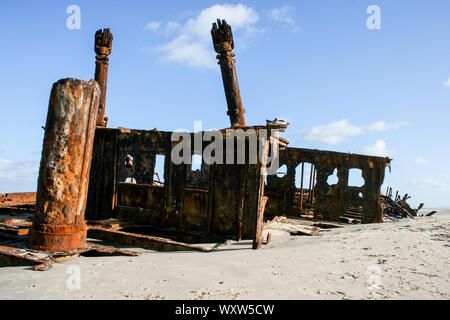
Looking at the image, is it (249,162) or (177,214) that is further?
(177,214)

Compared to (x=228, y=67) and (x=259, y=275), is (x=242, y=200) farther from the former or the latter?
(x=228, y=67)

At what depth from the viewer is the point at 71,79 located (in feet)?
20.3

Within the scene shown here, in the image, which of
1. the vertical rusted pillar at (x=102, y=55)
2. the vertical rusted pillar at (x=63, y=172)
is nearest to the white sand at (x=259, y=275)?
the vertical rusted pillar at (x=63, y=172)

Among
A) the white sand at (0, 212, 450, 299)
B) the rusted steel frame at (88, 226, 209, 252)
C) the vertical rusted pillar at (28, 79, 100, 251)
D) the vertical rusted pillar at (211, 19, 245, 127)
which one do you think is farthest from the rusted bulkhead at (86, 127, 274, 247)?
the vertical rusted pillar at (211, 19, 245, 127)

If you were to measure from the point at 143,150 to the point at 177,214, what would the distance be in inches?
92.7

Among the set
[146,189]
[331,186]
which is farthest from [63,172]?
[331,186]

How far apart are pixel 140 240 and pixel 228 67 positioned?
10116mm

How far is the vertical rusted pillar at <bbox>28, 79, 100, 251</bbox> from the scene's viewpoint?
5934 mm

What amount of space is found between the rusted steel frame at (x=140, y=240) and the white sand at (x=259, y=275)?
0.58m

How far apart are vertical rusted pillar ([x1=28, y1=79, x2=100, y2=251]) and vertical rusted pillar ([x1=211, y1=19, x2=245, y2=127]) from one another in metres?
9.65

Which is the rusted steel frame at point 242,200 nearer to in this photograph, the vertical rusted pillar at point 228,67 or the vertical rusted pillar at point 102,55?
the vertical rusted pillar at point 228,67

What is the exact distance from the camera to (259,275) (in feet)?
14.6
